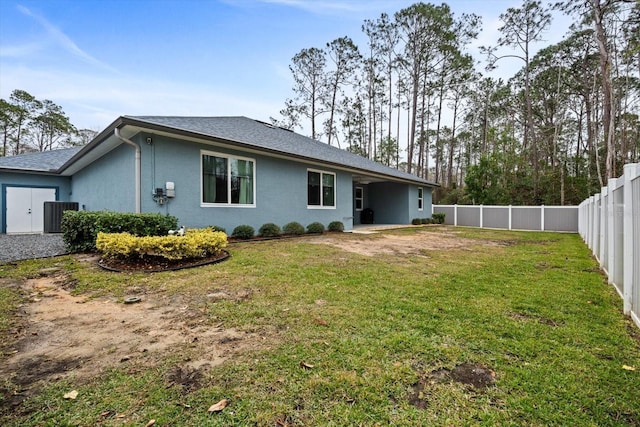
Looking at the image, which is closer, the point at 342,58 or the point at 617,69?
the point at 617,69

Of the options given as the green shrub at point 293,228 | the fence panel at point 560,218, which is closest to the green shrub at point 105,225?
the green shrub at point 293,228

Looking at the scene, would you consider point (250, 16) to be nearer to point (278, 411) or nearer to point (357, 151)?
point (278, 411)

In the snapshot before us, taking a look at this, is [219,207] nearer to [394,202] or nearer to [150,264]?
[150,264]

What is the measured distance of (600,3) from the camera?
13.5 metres

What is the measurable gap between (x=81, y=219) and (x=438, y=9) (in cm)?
2343

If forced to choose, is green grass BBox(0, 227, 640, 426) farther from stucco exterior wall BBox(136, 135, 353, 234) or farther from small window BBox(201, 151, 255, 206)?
small window BBox(201, 151, 255, 206)

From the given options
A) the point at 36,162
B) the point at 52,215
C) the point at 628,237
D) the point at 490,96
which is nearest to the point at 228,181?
the point at 52,215

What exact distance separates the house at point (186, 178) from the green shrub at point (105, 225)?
1066 mm

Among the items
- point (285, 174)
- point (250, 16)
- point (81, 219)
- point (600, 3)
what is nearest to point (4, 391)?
point (81, 219)

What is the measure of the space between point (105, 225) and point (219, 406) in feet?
19.3

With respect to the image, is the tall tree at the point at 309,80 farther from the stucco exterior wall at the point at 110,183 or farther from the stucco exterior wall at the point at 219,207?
the stucco exterior wall at the point at 110,183

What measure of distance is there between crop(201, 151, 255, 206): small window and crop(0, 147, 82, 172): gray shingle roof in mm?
9185

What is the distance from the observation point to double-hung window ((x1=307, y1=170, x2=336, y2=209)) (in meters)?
11.3

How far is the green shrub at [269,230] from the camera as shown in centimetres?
935
